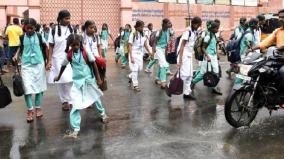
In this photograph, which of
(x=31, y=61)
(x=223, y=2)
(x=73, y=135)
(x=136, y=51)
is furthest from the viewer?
(x=223, y=2)

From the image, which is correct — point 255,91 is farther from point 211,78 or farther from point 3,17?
point 3,17

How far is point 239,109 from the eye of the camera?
20.9ft

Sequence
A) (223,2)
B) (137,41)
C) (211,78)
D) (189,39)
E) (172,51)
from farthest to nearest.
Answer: (223,2), (137,41), (172,51), (211,78), (189,39)

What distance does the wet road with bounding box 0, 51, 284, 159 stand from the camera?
18.0 ft

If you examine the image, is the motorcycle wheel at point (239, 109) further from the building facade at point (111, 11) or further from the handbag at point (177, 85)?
the building facade at point (111, 11)

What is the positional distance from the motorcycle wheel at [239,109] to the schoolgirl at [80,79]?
1.89 m

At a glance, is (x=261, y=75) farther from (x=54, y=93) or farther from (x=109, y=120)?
(x=54, y=93)

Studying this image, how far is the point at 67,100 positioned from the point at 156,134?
2337 mm

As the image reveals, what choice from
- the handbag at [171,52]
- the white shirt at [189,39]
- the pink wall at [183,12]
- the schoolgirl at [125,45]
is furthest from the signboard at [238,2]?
the white shirt at [189,39]

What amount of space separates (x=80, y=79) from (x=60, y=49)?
158 centimetres

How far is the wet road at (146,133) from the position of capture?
548cm

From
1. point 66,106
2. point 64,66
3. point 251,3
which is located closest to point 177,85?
point 66,106

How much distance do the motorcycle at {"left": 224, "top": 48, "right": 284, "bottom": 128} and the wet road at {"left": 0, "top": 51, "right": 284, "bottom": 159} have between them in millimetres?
246

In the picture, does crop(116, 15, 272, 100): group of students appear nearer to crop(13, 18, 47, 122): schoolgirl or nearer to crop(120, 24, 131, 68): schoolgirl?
crop(13, 18, 47, 122): schoolgirl
